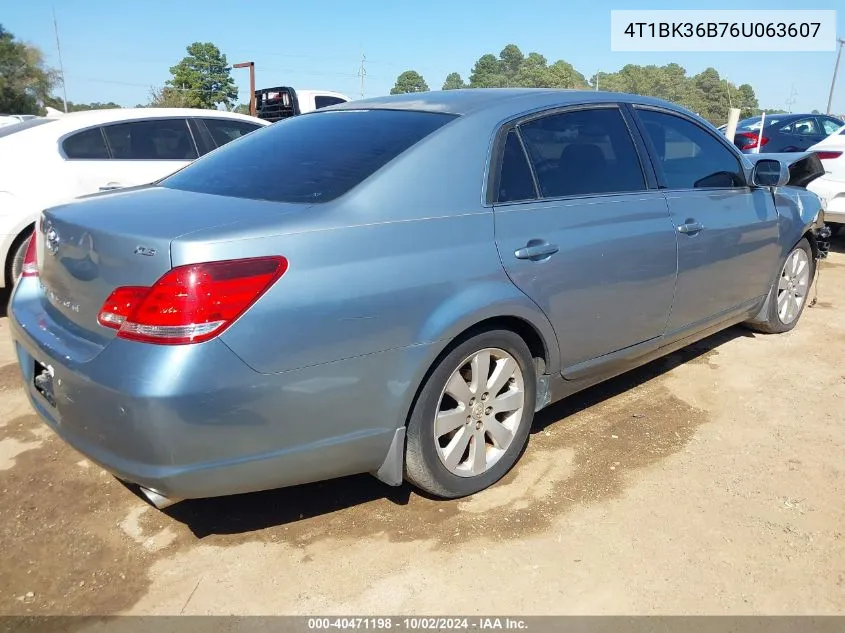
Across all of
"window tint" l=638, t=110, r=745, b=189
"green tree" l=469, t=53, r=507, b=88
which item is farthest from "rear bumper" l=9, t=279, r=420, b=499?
"green tree" l=469, t=53, r=507, b=88

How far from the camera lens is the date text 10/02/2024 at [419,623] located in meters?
2.07

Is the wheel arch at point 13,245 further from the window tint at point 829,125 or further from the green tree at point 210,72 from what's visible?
the green tree at point 210,72

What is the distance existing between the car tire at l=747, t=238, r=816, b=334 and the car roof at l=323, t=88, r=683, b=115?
1.95 m

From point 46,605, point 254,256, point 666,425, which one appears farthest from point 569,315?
point 46,605

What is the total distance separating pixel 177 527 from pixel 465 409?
3.91ft

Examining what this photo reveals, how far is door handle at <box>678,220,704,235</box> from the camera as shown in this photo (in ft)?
11.3

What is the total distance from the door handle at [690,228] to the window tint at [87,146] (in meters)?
4.52

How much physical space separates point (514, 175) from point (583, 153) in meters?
0.54

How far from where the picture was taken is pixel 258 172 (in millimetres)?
2713

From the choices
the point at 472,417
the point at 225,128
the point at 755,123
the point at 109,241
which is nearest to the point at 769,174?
the point at 472,417

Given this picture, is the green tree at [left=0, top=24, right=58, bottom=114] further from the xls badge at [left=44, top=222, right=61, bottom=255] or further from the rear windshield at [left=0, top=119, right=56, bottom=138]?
the xls badge at [left=44, top=222, right=61, bottom=255]

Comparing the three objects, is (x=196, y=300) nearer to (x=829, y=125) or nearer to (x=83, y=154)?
(x=83, y=154)

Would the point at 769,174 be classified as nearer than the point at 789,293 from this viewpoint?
Yes

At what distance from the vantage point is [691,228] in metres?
3.48
